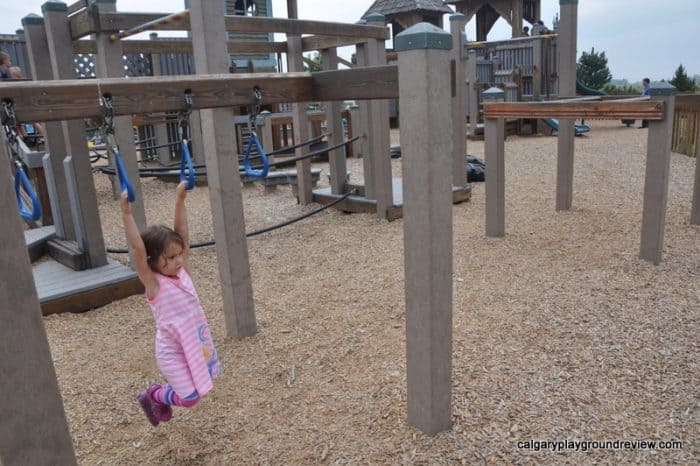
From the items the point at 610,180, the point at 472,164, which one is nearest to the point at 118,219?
the point at 472,164

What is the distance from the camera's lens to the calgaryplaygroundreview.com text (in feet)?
8.13

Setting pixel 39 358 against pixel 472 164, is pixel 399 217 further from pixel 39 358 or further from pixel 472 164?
pixel 39 358

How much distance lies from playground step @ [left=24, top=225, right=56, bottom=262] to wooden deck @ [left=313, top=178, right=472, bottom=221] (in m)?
3.33

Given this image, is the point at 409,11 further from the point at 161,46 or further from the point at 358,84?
the point at 358,84

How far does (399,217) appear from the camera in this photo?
6934 mm

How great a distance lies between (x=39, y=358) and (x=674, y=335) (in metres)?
3.27

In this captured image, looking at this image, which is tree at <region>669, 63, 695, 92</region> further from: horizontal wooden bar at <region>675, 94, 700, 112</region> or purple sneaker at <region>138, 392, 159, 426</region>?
purple sneaker at <region>138, 392, 159, 426</region>

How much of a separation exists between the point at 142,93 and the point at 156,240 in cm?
64

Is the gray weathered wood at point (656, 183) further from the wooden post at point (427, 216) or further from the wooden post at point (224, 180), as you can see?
the wooden post at point (224, 180)

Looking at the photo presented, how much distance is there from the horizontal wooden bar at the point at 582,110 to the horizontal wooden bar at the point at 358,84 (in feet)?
8.81

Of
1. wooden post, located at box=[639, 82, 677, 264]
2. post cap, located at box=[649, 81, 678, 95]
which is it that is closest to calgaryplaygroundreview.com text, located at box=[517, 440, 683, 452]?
wooden post, located at box=[639, 82, 677, 264]

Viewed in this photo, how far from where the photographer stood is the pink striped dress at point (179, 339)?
247cm

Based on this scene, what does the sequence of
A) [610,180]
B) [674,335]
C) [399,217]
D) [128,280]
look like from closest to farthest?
[674,335], [128,280], [399,217], [610,180]

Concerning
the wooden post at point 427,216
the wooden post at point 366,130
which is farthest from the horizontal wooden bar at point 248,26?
the wooden post at point 427,216
